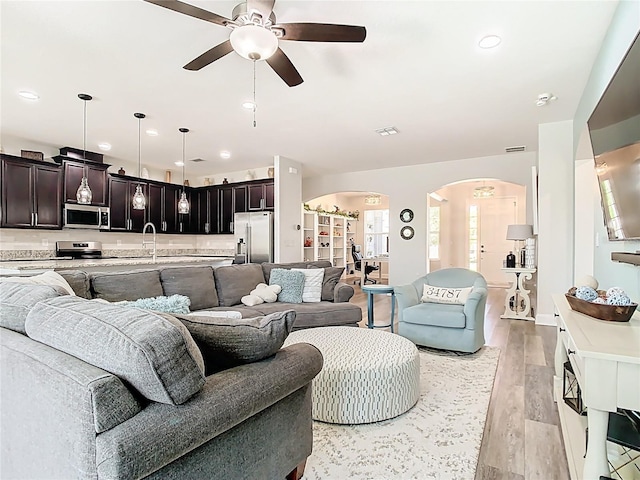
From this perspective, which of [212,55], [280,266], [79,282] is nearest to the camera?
[212,55]

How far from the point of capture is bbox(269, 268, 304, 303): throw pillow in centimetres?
415

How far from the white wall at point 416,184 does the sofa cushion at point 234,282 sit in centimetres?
387

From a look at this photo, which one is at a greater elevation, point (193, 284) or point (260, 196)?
point (260, 196)

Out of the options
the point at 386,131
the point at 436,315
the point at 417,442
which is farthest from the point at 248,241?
the point at 417,442

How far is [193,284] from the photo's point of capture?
12.1 ft

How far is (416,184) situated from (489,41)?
4.48 meters

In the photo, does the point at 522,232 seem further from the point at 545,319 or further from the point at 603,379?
the point at 603,379

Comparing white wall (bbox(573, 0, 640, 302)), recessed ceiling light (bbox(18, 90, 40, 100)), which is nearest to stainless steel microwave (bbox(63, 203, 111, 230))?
recessed ceiling light (bbox(18, 90, 40, 100))

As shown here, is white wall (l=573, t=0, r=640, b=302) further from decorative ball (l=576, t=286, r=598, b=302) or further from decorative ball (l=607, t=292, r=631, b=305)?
decorative ball (l=607, t=292, r=631, b=305)

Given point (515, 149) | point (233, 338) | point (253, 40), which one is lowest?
point (233, 338)

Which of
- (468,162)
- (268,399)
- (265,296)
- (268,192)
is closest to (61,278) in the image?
(265,296)

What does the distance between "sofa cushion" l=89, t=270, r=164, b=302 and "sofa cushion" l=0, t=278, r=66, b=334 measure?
153 cm

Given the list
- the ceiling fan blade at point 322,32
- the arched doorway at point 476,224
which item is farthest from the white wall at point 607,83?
the arched doorway at point 476,224

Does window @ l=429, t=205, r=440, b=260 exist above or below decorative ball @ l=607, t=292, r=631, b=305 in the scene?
above
